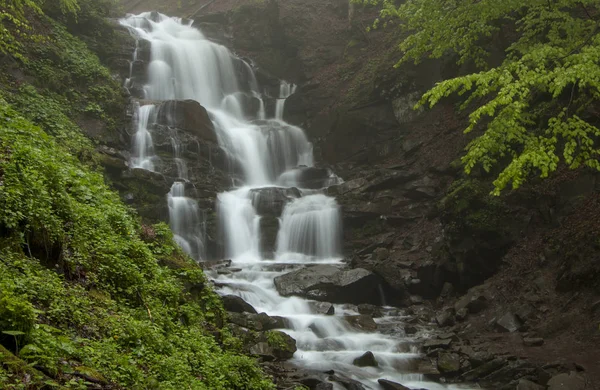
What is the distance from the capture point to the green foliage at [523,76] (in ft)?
20.0

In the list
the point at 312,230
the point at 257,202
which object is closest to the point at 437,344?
the point at 312,230

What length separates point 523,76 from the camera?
6160 millimetres

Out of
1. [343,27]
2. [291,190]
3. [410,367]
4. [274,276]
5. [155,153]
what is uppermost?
[343,27]

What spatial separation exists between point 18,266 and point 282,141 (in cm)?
2057

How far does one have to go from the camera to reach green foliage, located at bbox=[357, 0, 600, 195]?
608cm

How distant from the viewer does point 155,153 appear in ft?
66.8

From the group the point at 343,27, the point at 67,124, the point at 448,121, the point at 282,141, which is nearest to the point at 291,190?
the point at 282,141

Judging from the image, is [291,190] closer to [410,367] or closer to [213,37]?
[410,367]

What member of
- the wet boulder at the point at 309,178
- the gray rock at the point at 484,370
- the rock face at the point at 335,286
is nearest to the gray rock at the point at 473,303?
the rock face at the point at 335,286

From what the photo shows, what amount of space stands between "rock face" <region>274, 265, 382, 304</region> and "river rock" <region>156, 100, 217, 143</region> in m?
9.98

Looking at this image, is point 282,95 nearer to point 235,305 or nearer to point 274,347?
point 235,305

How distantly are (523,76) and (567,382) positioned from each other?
16.8 ft

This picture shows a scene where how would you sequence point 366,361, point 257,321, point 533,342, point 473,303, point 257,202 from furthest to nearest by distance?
point 257,202
point 473,303
point 257,321
point 533,342
point 366,361

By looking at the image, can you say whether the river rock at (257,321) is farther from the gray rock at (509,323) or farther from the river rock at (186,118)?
the river rock at (186,118)
